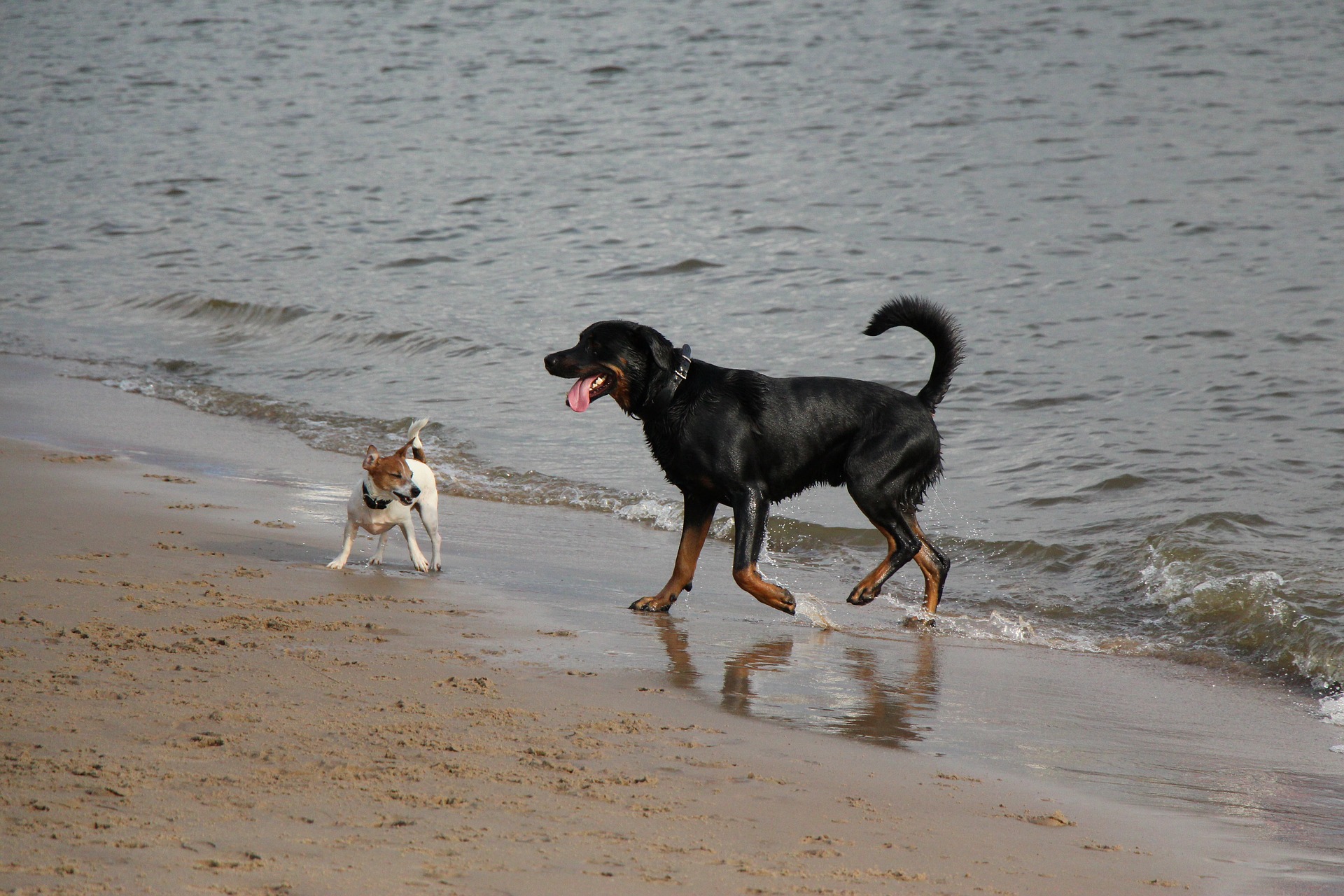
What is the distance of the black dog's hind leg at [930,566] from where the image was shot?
6180 millimetres

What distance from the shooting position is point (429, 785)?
314 centimetres

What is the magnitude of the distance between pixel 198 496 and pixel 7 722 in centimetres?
400

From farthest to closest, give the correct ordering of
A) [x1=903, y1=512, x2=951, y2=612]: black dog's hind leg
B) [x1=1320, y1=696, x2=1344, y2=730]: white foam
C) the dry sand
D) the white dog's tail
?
the white dog's tail → [x1=903, y1=512, x2=951, y2=612]: black dog's hind leg → [x1=1320, y1=696, x2=1344, y2=730]: white foam → the dry sand

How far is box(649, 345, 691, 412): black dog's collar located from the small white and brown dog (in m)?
1.15

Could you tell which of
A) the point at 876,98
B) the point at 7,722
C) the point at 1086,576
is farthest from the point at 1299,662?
the point at 876,98

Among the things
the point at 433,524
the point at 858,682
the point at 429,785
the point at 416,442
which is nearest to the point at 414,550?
the point at 433,524

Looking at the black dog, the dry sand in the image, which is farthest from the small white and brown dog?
the dry sand

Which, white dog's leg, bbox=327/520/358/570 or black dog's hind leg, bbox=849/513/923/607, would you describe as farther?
black dog's hind leg, bbox=849/513/923/607

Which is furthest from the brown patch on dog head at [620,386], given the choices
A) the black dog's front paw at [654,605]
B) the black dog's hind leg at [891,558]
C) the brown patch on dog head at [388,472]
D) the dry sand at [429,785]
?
the dry sand at [429,785]

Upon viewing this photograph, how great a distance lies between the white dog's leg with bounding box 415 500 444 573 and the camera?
20.0ft

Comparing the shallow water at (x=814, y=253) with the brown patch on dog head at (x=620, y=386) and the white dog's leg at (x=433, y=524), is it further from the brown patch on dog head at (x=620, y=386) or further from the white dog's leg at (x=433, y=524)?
the white dog's leg at (x=433, y=524)

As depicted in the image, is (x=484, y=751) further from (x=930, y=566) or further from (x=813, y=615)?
(x=930, y=566)

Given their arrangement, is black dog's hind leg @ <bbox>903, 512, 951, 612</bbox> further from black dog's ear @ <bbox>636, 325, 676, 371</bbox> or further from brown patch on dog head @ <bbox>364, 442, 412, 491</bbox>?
brown patch on dog head @ <bbox>364, 442, 412, 491</bbox>

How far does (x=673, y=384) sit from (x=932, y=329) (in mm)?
1408
